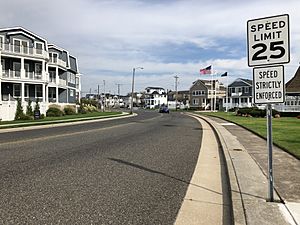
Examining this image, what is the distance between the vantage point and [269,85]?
5621mm

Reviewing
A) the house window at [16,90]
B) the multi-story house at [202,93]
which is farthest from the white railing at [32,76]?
the multi-story house at [202,93]

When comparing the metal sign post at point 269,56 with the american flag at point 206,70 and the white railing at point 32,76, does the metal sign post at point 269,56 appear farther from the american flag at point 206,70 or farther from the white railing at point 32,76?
the american flag at point 206,70

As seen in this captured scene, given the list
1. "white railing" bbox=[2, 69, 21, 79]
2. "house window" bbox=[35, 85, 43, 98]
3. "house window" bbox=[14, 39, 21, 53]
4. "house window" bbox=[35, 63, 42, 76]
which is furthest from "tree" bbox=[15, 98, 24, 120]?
"house window" bbox=[35, 63, 42, 76]

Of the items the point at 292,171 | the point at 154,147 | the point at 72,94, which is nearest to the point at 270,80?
the point at 292,171

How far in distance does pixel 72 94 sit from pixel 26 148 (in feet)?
165

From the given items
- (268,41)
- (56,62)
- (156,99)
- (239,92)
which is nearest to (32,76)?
(56,62)

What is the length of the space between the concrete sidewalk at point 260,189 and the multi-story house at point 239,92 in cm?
7705

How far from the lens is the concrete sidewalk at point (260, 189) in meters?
4.92

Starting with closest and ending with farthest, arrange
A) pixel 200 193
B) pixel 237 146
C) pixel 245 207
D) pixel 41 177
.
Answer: pixel 245 207 < pixel 200 193 < pixel 41 177 < pixel 237 146

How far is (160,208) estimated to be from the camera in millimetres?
5613

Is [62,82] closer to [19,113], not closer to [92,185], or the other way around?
[19,113]

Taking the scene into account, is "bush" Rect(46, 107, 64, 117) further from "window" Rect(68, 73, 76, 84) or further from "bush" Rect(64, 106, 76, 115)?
"window" Rect(68, 73, 76, 84)

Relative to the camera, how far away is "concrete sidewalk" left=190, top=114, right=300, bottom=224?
4.92 meters

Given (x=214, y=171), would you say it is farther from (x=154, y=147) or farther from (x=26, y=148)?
(x=26, y=148)
